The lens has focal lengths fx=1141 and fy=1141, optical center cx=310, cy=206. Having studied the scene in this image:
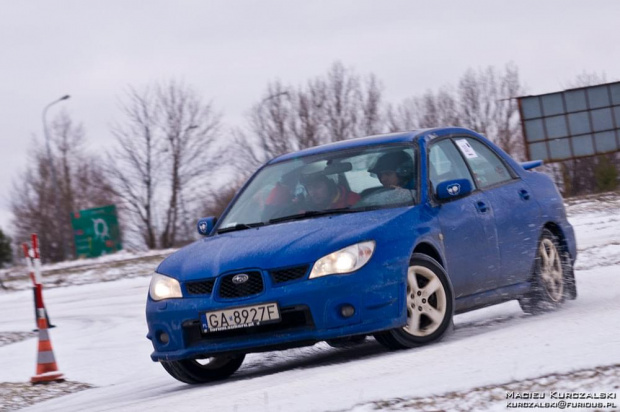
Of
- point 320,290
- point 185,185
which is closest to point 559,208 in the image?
point 320,290

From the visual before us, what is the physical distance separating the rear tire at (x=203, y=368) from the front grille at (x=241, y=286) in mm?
569

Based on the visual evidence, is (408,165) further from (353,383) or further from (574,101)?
(574,101)

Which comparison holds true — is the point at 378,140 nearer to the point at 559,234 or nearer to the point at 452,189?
the point at 452,189

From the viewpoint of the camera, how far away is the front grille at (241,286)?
6.63 metres

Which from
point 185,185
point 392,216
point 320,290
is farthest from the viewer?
point 185,185

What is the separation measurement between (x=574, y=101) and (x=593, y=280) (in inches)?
1475

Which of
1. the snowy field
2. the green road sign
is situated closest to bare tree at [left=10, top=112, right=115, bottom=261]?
the green road sign

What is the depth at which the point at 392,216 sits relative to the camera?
6965 millimetres

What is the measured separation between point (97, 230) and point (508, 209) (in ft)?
155

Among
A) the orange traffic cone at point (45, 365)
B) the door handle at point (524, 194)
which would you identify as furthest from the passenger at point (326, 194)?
the orange traffic cone at point (45, 365)

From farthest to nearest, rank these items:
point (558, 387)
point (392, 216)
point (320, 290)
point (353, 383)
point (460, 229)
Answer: point (460, 229)
point (392, 216)
point (320, 290)
point (353, 383)
point (558, 387)

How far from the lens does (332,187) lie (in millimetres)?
7617

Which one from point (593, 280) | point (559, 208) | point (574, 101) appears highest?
point (574, 101)

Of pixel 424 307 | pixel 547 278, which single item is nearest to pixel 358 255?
pixel 424 307
